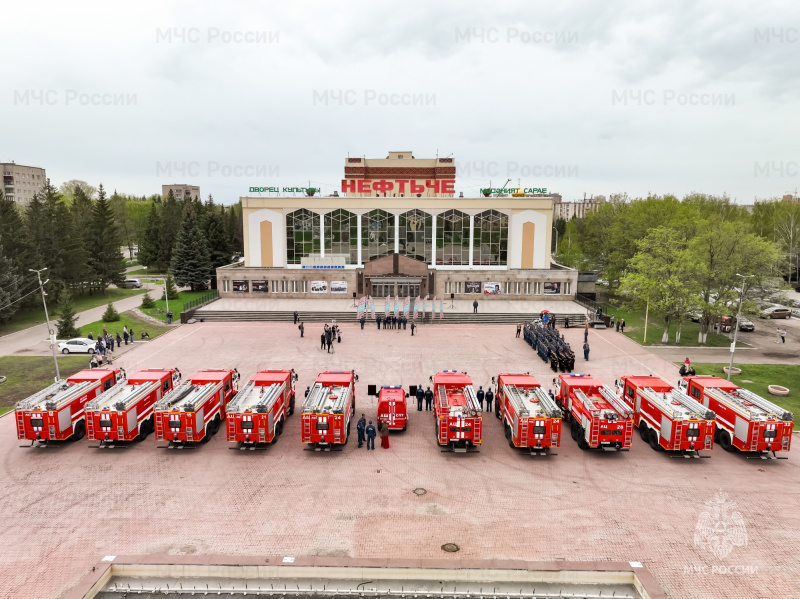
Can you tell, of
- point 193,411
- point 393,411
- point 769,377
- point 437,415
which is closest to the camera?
point 193,411

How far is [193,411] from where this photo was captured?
17.4 metres

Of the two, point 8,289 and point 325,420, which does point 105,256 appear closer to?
point 8,289

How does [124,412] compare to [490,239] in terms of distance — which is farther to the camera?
[490,239]

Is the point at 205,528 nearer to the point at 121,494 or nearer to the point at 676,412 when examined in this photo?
the point at 121,494

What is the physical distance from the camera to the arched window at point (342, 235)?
5325 cm

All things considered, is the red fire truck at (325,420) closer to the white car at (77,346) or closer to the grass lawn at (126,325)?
the white car at (77,346)

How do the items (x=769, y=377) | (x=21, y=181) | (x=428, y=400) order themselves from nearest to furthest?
1. (x=428, y=400)
2. (x=769, y=377)
3. (x=21, y=181)

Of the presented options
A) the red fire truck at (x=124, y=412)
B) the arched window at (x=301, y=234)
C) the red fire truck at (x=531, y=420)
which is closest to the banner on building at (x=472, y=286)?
the arched window at (x=301, y=234)

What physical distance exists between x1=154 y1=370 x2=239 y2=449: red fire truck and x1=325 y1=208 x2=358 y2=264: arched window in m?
34.2

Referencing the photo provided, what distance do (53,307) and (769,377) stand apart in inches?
2160

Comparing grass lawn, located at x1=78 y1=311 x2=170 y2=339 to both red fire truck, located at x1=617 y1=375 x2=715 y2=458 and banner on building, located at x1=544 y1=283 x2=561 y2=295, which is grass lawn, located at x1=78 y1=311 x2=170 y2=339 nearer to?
red fire truck, located at x1=617 y1=375 x2=715 y2=458

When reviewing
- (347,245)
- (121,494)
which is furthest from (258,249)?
(121,494)

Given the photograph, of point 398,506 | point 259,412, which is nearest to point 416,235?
point 259,412

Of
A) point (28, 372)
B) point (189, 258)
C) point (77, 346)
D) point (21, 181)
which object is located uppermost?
point (21, 181)
